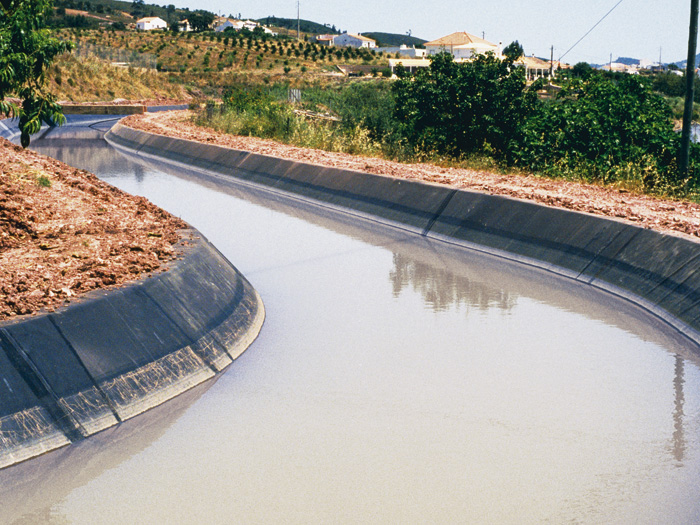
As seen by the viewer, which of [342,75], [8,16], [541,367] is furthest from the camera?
[342,75]

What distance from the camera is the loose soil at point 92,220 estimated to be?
7934mm

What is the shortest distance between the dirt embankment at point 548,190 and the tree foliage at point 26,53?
297 inches

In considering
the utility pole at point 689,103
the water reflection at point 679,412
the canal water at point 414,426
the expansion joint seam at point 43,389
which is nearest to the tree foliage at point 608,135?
the utility pole at point 689,103

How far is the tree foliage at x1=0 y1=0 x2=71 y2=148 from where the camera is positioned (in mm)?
10766

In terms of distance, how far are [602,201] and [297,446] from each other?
10.1 metres

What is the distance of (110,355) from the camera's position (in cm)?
703

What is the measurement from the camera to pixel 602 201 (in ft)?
49.3

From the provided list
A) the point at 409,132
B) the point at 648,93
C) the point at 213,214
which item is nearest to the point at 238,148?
the point at 409,132

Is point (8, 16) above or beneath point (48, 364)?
above

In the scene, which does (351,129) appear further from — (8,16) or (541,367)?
(541,367)

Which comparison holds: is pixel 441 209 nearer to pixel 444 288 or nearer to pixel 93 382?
pixel 444 288

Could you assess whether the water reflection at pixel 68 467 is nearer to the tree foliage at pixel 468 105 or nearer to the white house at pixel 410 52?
the tree foliage at pixel 468 105

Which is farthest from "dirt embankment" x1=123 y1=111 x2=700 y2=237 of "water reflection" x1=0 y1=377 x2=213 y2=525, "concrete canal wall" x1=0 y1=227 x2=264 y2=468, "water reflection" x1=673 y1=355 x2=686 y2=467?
"water reflection" x1=0 y1=377 x2=213 y2=525

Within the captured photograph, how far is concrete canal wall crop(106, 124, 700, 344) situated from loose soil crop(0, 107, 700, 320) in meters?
0.46
